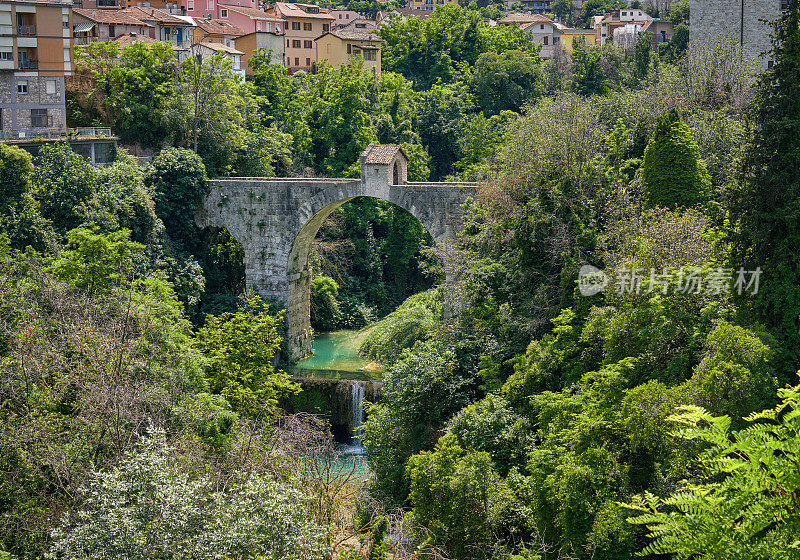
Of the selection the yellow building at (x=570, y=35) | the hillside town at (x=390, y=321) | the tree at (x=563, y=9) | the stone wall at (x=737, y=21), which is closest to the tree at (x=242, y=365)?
the hillside town at (x=390, y=321)

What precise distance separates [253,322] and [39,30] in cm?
1845

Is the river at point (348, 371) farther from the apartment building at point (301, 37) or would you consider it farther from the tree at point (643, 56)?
the apartment building at point (301, 37)

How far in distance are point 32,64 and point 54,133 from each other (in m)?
4.22

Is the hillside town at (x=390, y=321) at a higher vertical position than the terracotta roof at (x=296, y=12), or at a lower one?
lower

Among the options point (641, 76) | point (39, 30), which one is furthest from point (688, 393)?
point (641, 76)

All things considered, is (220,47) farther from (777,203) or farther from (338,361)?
(777,203)

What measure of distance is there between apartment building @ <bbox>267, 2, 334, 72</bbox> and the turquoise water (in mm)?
36239

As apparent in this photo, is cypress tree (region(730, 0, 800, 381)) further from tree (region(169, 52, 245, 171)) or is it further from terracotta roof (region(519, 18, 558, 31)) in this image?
terracotta roof (region(519, 18, 558, 31))

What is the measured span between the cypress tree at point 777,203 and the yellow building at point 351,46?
50.1 m

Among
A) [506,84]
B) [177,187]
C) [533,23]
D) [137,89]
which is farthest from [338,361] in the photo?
[533,23]

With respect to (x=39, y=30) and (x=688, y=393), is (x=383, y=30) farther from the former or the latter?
(x=688, y=393)

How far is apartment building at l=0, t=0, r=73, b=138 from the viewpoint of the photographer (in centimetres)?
3916

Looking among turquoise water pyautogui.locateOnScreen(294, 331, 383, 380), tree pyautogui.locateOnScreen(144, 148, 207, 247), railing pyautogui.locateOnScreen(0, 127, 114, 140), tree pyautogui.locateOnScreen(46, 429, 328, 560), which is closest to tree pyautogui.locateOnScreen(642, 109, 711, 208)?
turquoise water pyautogui.locateOnScreen(294, 331, 383, 380)

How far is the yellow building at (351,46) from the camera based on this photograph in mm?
69250
